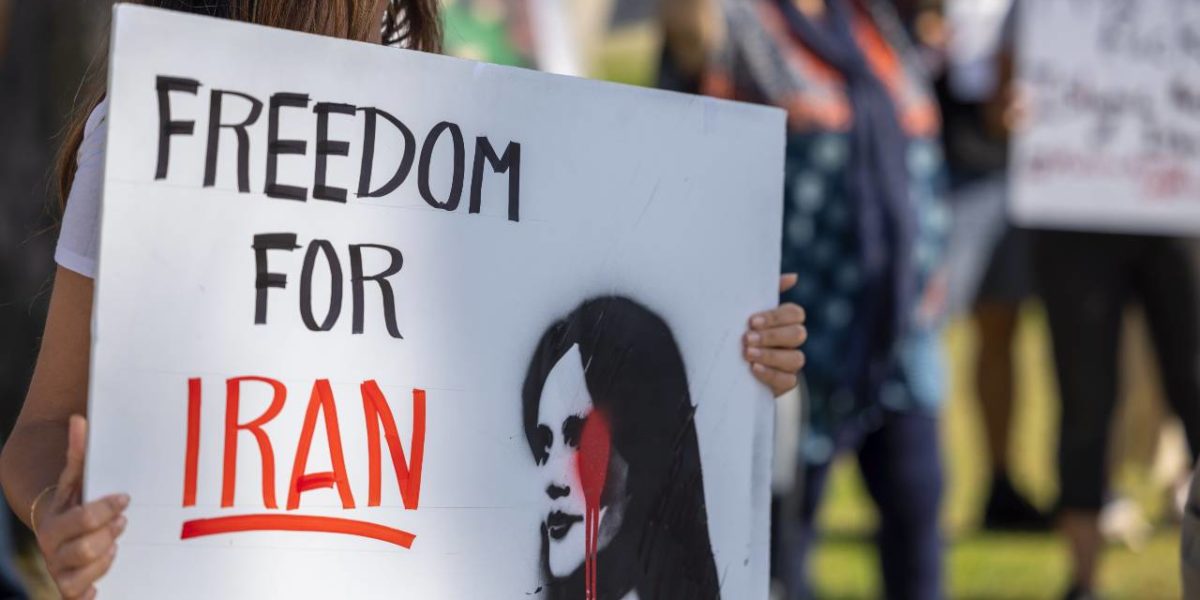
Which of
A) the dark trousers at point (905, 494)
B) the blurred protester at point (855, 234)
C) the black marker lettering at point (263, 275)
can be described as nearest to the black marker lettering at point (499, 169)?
the black marker lettering at point (263, 275)

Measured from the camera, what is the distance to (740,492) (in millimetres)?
1708

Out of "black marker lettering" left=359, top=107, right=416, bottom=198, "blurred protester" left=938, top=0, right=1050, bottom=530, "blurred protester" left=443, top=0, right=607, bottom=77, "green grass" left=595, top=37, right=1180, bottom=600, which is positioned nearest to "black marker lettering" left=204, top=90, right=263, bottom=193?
"black marker lettering" left=359, top=107, right=416, bottom=198

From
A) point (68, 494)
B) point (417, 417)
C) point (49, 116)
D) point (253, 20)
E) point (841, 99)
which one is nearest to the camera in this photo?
point (68, 494)

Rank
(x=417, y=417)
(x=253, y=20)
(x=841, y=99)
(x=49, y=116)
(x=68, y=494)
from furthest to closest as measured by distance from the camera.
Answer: (x=49, y=116)
(x=841, y=99)
(x=253, y=20)
(x=417, y=417)
(x=68, y=494)

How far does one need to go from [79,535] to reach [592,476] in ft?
1.70

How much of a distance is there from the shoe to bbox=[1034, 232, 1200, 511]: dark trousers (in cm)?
135

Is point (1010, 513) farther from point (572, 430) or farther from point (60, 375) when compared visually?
point (60, 375)

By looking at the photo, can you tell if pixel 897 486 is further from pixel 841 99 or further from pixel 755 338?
pixel 755 338

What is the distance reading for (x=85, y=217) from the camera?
4.96 feet

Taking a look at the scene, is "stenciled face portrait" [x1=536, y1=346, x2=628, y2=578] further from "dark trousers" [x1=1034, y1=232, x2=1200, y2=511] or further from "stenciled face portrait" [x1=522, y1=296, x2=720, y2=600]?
"dark trousers" [x1=1034, y1=232, x2=1200, y2=511]

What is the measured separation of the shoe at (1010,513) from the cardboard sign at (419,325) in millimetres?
3613

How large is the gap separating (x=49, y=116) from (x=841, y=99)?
2437mm

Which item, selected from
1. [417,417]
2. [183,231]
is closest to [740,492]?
[417,417]

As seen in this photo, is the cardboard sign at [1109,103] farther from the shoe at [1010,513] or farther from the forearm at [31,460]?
the forearm at [31,460]
